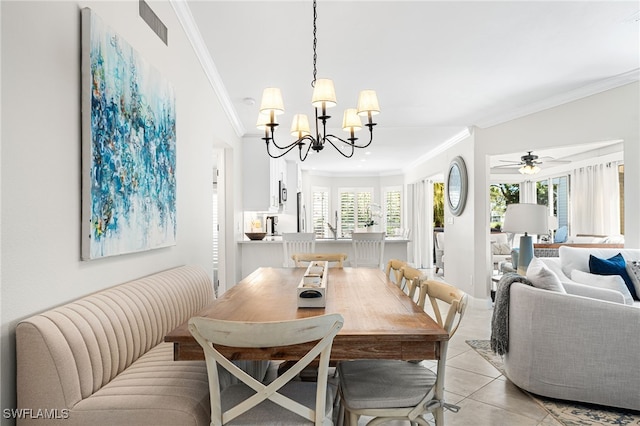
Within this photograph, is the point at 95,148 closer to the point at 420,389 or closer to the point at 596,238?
the point at 420,389

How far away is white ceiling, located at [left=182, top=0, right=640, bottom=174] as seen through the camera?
2654 mm

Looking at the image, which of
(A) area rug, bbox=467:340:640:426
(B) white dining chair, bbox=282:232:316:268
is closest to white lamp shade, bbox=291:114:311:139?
(B) white dining chair, bbox=282:232:316:268

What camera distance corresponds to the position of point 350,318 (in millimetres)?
1695

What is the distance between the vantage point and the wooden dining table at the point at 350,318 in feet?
4.84

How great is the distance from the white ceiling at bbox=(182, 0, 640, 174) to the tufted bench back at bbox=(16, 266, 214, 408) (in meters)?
1.98

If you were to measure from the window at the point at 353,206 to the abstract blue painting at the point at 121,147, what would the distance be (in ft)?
28.9

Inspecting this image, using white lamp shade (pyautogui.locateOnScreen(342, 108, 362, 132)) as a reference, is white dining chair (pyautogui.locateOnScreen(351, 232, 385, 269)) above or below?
below

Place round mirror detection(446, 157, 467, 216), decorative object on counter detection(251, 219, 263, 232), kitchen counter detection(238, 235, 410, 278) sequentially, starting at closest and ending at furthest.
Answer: kitchen counter detection(238, 235, 410, 278), round mirror detection(446, 157, 467, 216), decorative object on counter detection(251, 219, 263, 232)

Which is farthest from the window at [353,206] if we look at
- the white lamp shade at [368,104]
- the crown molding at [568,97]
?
the white lamp shade at [368,104]

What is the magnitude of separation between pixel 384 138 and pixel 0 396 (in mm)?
5987

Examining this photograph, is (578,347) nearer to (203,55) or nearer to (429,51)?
(429,51)

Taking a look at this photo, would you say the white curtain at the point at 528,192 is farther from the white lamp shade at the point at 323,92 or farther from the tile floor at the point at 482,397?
the white lamp shade at the point at 323,92

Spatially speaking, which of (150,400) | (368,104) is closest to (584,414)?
(368,104)

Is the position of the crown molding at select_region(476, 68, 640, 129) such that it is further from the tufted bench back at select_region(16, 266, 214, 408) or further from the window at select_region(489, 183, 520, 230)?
the window at select_region(489, 183, 520, 230)
